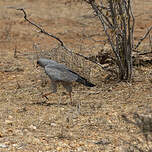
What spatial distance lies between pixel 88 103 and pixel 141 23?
30.7 ft

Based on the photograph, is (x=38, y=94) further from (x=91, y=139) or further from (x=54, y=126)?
(x=91, y=139)

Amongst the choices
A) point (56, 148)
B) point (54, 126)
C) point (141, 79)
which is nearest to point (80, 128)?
point (54, 126)

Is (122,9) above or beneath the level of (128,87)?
above

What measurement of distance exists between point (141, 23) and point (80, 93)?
28.7ft

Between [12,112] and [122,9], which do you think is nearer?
[12,112]

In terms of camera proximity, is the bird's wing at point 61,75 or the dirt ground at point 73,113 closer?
the dirt ground at point 73,113

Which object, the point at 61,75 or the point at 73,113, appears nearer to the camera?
the point at 73,113

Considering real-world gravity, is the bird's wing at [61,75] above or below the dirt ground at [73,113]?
above

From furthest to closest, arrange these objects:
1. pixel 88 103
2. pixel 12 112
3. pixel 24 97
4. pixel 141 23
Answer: pixel 141 23 < pixel 24 97 < pixel 88 103 < pixel 12 112

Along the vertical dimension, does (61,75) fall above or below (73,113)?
above

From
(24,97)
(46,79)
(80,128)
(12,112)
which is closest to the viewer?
(80,128)

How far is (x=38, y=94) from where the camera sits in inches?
268

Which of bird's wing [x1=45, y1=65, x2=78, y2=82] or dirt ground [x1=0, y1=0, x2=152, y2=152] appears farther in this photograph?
bird's wing [x1=45, y1=65, x2=78, y2=82]

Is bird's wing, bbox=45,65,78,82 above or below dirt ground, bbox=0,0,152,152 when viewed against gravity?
above
